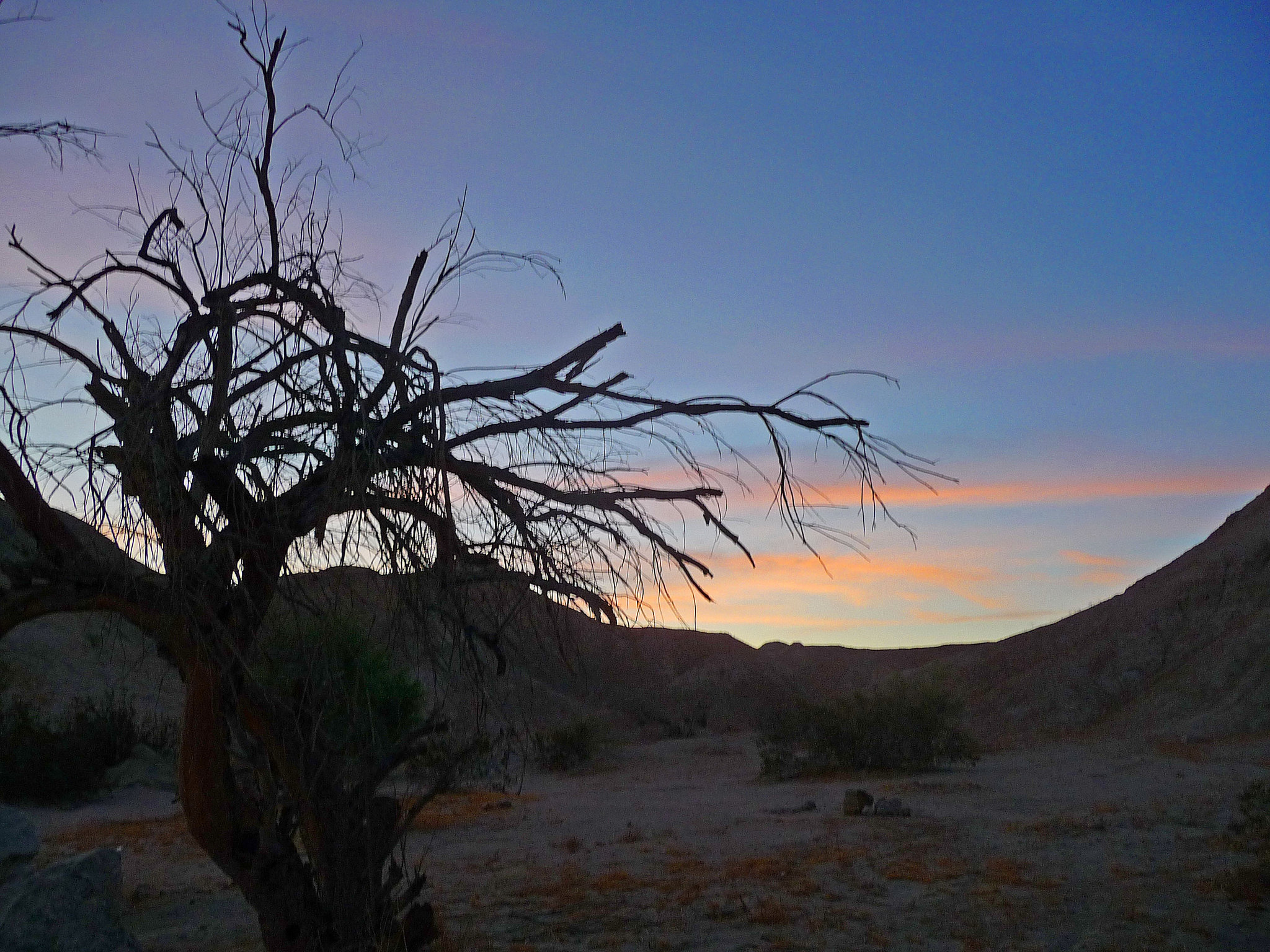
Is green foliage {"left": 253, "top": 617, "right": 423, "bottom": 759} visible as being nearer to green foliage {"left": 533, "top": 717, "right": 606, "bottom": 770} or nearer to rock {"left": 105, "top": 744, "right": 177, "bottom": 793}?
rock {"left": 105, "top": 744, "right": 177, "bottom": 793}

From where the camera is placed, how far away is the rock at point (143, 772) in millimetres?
17984

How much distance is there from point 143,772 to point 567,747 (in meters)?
9.98

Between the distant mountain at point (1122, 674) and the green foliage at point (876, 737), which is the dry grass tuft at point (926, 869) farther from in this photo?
the distant mountain at point (1122, 674)

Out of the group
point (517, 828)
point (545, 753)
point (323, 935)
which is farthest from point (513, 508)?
point (545, 753)

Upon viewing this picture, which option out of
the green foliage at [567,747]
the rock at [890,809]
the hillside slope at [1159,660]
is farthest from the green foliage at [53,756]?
the hillside slope at [1159,660]

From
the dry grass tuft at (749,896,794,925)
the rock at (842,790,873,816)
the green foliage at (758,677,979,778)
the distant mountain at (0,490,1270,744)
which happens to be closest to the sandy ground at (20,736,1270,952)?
the dry grass tuft at (749,896,794,925)

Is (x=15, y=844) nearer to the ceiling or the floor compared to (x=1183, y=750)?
nearer to the floor

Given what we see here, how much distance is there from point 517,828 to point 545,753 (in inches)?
470

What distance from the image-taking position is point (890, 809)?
517 inches

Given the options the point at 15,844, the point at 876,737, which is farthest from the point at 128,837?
the point at 876,737

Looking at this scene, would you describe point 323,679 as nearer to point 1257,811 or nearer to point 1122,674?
Answer: point 1257,811

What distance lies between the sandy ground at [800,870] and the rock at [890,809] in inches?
14.2

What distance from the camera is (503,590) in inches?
213

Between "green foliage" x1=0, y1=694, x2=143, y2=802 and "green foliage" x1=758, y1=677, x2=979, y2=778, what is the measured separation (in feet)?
41.2
